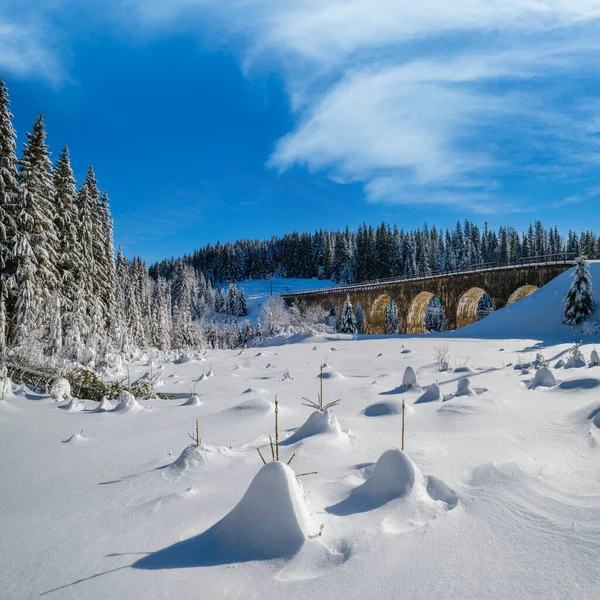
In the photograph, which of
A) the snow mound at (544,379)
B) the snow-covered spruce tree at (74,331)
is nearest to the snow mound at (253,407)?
the snow mound at (544,379)

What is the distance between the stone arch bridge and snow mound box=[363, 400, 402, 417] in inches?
1118

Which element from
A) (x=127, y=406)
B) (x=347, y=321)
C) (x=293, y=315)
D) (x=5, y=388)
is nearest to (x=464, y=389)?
(x=127, y=406)

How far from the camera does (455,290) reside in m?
35.8

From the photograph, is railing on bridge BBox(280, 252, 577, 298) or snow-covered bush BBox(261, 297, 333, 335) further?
snow-covered bush BBox(261, 297, 333, 335)

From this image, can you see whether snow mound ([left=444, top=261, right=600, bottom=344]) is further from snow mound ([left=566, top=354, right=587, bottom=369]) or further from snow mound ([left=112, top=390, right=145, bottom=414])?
snow mound ([left=112, top=390, right=145, bottom=414])

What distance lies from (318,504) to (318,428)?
191cm

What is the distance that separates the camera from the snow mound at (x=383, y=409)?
6.13 meters

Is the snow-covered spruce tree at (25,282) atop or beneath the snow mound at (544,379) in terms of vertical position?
atop

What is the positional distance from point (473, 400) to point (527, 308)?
2202 cm

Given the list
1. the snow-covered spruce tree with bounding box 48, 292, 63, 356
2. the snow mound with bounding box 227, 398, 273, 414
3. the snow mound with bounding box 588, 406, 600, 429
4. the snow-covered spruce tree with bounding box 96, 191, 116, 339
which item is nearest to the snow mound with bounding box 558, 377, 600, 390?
the snow mound with bounding box 588, 406, 600, 429

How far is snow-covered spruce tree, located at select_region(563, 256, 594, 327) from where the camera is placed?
2112 centimetres

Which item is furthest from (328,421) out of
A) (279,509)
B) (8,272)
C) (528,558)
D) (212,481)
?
(8,272)

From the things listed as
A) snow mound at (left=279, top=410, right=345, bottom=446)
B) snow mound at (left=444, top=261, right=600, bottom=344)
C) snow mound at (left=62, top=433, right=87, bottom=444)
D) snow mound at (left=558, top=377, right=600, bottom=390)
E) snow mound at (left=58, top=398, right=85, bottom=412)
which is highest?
snow mound at (left=444, top=261, right=600, bottom=344)

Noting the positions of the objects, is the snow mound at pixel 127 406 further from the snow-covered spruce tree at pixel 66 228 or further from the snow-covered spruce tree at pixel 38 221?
the snow-covered spruce tree at pixel 66 228
